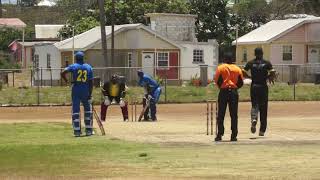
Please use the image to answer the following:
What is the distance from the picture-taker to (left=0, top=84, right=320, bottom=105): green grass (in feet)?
132

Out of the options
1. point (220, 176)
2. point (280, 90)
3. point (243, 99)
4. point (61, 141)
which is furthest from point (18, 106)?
point (220, 176)

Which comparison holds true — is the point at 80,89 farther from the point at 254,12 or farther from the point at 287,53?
the point at 254,12

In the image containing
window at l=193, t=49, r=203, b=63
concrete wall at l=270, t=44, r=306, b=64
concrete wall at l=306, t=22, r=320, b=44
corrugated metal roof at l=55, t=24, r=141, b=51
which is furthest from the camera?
concrete wall at l=270, t=44, r=306, b=64

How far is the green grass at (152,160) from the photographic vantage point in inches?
464

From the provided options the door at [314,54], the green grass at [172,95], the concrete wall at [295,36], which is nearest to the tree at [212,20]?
the concrete wall at [295,36]

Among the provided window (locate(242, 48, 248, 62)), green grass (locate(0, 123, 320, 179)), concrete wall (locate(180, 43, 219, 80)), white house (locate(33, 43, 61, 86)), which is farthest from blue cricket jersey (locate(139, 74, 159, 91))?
window (locate(242, 48, 248, 62))

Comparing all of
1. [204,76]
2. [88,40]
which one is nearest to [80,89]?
[204,76]

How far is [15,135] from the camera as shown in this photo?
63.8 feet

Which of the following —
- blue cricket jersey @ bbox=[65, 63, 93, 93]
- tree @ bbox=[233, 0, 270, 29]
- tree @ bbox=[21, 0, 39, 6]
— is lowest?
blue cricket jersey @ bbox=[65, 63, 93, 93]

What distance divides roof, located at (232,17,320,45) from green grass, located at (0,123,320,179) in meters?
47.6

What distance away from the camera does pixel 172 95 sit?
42.2m

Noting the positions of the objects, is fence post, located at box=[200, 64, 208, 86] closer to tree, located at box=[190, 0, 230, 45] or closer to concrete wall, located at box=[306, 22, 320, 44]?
concrete wall, located at box=[306, 22, 320, 44]

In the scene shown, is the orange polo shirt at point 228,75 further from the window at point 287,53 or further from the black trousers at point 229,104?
the window at point 287,53

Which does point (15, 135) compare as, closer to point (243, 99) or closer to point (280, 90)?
point (243, 99)
